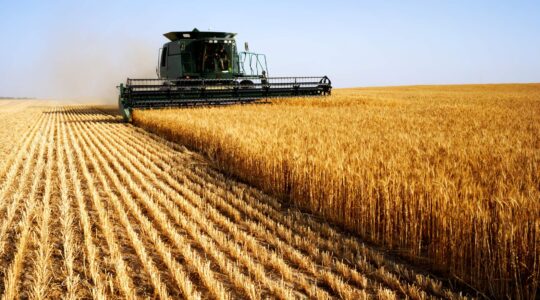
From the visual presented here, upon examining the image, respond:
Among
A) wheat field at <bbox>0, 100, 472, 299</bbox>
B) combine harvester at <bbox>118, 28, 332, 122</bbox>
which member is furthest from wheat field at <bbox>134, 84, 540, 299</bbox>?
combine harvester at <bbox>118, 28, 332, 122</bbox>

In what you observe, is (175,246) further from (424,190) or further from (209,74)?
(209,74)

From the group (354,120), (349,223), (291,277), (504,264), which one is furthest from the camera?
(354,120)

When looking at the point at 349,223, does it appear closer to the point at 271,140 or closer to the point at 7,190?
the point at 271,140

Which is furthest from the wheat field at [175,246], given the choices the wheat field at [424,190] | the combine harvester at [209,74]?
the combine harvester at [209,74]

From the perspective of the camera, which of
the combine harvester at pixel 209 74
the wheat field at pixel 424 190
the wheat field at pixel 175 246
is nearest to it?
the wheat field at pixel 424 190

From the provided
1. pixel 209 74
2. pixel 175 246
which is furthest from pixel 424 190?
pixel 209 74

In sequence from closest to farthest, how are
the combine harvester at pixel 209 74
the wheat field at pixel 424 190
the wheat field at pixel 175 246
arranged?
1. the wheat field at pixel 424 190
2. the wheat field at pixel 175 246
3. the combine harvester at pixel 209 74

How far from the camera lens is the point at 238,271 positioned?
145 inches

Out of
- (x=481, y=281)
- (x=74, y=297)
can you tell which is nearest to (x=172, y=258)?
(x=74, y=297)

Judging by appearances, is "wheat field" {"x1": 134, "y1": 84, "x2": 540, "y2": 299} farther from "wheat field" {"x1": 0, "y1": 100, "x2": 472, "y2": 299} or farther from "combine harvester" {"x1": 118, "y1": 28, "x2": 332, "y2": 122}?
"combine harvester" {"x1": 118, "y1": 28, "x2": 332, "y2": 122}

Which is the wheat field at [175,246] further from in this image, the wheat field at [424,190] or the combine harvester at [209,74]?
the combine harvester at [209,74]

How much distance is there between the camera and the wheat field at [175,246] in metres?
3.44

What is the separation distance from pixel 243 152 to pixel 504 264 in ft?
15.3

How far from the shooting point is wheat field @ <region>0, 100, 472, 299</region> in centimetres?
344
